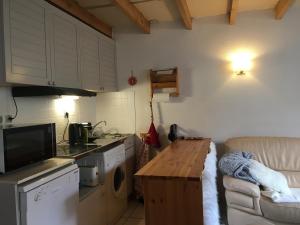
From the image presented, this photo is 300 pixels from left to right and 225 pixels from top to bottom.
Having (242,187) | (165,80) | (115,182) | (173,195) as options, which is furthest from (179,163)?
(165,80)

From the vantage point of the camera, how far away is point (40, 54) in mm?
2225

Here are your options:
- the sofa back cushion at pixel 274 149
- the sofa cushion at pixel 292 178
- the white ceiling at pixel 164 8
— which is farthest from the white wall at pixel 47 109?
the sofa cushion at pixel 292 178

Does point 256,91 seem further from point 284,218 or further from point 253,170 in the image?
point 284,218

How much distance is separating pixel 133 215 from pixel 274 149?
1.88m

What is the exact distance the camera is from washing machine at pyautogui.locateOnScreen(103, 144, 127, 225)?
9.02ft

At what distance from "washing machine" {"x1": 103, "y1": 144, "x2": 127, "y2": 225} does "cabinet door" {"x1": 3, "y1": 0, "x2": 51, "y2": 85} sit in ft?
3.44

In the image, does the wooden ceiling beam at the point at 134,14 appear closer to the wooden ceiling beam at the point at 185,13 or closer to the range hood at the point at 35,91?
the wooden ceiling beam at the point at 185,13

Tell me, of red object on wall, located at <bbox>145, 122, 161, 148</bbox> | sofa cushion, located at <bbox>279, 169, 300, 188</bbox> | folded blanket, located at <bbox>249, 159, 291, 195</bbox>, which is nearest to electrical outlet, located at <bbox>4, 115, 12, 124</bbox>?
red object on wall, located at <bbox>145, 122, 161, 148</bbox>

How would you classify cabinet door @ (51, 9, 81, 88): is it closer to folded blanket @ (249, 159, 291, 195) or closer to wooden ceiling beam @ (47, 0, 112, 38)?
wooden ceiling beam @ (47, 0, 112, 38)

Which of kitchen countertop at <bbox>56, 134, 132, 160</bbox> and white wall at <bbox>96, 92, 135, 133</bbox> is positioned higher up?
white wall at <bbox>96, 92, 135, 133</bbox>

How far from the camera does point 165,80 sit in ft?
11.7

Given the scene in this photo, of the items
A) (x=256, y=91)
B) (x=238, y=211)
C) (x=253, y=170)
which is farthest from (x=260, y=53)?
(x=238, y=211)

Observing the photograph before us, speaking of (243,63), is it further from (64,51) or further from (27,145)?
(27,145)

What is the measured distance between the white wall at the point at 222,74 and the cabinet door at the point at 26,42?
1623 millimetres
